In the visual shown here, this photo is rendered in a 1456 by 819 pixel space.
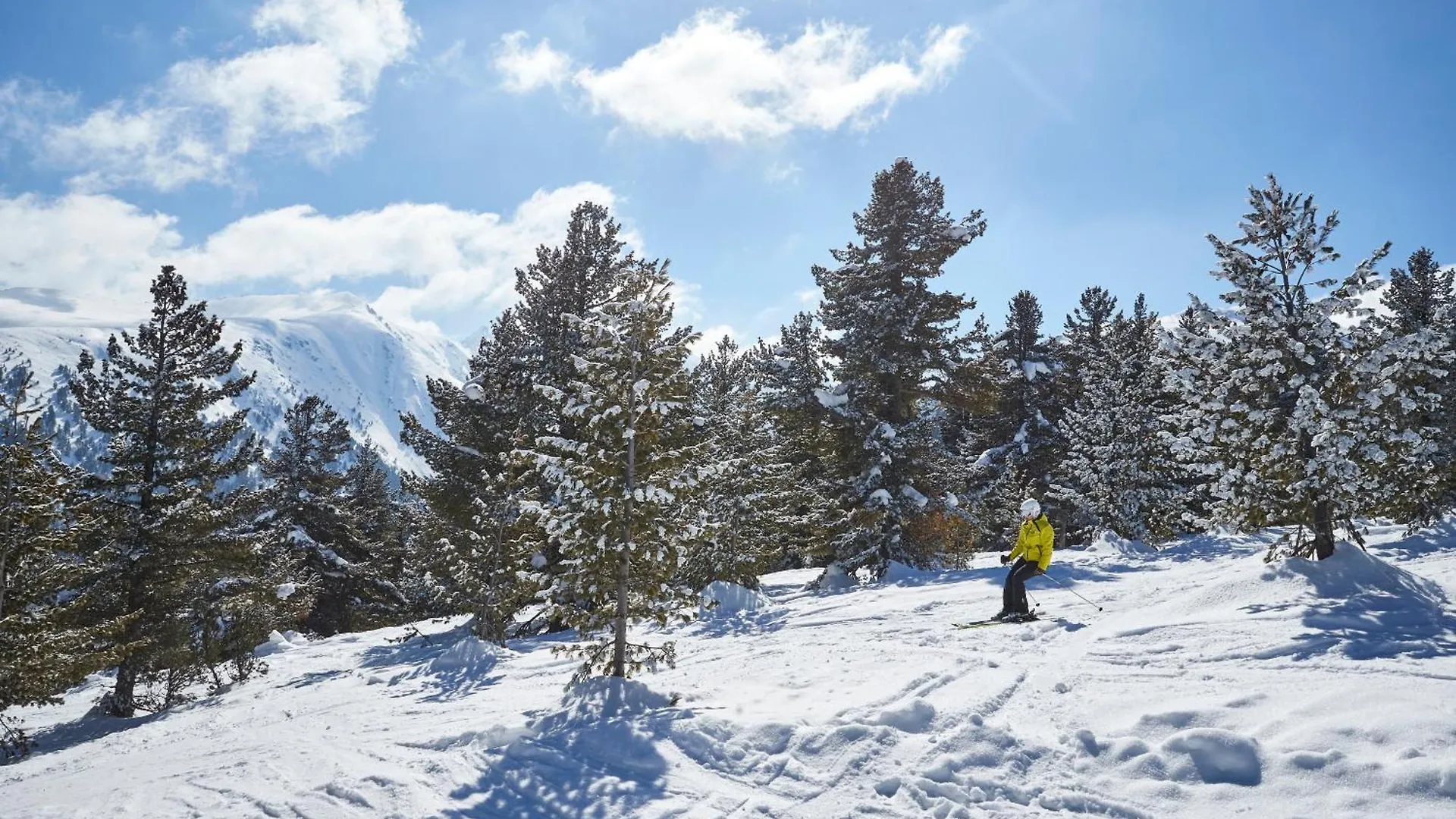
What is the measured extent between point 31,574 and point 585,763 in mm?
14239

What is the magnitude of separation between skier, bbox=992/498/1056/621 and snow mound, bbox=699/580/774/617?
7.08 metres

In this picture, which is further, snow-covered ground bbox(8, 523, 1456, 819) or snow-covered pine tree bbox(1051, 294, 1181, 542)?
snow-covered pine tree bbox(1051, 294, 1181, 542)

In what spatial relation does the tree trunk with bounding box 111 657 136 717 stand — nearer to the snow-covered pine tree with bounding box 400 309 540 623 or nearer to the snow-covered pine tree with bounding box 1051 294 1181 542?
the snow-covered pine tree with bounding box 400 309 540 623

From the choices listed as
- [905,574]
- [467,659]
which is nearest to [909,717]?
[467,659]

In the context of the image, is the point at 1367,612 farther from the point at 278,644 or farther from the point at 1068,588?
the point at 278,644

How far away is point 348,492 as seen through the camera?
157 ft

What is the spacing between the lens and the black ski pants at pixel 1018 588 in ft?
41.5

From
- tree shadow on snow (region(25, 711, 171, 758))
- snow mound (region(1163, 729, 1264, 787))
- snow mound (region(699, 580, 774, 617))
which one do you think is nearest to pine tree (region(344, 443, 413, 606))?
tree shadow on snow (region(25, 711, 171, 758))

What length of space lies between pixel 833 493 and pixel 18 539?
64.8 ft

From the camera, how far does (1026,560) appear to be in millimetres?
12914

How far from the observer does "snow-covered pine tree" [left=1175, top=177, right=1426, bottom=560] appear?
39.4 ft

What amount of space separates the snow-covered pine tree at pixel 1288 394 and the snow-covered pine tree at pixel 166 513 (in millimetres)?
22266

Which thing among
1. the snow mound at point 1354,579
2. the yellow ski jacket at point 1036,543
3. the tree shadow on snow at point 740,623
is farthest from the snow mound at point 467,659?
the snow mound at point 1354,579

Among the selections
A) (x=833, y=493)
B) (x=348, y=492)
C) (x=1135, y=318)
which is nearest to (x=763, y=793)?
(x=833, y=493)
